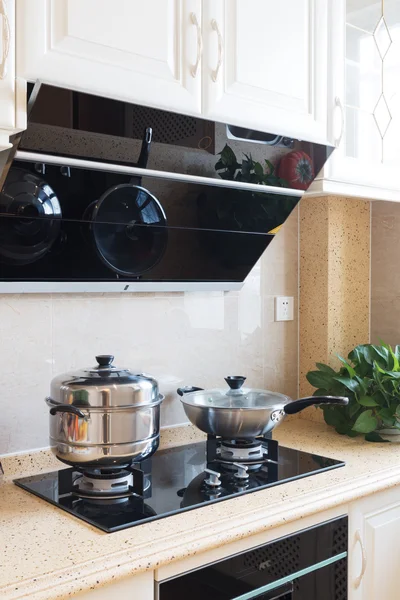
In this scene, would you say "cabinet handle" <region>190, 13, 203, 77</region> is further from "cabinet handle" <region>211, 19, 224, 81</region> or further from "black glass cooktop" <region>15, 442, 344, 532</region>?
"black glass cooktop" <region>15, 442, 344, 532</region>

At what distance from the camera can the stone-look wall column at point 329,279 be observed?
7.59 feet

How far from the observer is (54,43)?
4.34ft

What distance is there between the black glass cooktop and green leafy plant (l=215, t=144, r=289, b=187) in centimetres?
75

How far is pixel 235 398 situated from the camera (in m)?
1.78

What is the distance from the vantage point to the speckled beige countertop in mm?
1098

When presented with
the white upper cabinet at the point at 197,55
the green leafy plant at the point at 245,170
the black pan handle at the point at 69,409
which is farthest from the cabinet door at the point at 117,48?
the black pan handle at the point at 69,409

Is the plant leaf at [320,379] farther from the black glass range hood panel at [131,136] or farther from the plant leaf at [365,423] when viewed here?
the black glass range hood panel at [131,136]

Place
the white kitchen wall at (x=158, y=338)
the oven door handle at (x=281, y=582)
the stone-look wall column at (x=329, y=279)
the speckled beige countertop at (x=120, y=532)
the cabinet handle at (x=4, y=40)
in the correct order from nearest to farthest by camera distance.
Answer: the speckled beige countertop at (x=120, y=532), the cabinet handle at (x=4, y=40), the oven door handle at (x=281, y=582), the white kitchen wall at (x=158, y=338), the stone-look wall column at (x=329, y=279)

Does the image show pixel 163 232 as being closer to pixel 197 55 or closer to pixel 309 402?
pixel 197 55

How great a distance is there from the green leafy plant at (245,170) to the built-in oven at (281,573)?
882mm

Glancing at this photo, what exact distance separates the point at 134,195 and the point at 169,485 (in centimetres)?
69

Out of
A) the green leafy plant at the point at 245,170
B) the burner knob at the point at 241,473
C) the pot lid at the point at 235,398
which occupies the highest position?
the green leafy plant at the point at 245,170

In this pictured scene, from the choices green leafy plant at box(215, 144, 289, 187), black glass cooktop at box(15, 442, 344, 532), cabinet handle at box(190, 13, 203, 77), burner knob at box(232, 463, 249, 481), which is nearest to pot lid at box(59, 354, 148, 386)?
black glass cooktop at box(15, 442, 344, 532)

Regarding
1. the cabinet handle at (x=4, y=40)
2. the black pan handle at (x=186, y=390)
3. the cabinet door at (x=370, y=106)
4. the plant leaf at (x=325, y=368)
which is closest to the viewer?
the cabinet handle at (x=4, y=40)
